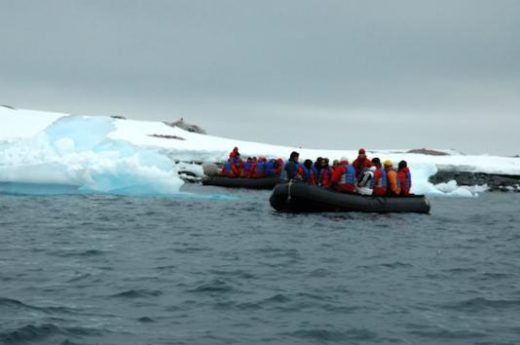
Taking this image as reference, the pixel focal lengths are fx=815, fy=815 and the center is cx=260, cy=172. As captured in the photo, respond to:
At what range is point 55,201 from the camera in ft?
60.7

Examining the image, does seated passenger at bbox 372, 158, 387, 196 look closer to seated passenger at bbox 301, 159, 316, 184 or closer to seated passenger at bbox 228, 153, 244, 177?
seated passenger at bbox 301, 159, 316, 184

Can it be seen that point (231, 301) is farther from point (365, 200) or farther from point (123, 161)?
point (123, 161)

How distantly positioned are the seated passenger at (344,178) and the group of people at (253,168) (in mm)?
11624

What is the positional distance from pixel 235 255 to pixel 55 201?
9.13 m

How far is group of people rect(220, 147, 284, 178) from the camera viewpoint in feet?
94.0

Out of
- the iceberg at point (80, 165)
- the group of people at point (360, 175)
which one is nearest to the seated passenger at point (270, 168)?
the iceberg at point (80, 165)

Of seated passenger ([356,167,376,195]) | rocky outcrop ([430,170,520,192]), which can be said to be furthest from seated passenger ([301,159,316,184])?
rocky outcrop ([430,170,520,192])

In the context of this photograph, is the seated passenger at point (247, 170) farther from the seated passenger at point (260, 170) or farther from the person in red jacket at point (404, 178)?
the person in red jacket at point (404, 178)

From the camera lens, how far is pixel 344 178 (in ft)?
55.0

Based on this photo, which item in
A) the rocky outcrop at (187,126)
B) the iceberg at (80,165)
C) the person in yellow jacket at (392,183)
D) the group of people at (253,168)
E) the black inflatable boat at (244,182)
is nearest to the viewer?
the person in yellow jacket at (392,183)

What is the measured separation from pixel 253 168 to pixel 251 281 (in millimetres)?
20759

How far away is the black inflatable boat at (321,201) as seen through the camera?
16438 millimetres

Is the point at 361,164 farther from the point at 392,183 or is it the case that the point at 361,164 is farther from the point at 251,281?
the point at 251,281

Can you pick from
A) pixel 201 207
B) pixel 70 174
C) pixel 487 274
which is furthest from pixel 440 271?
pixel 70 174
